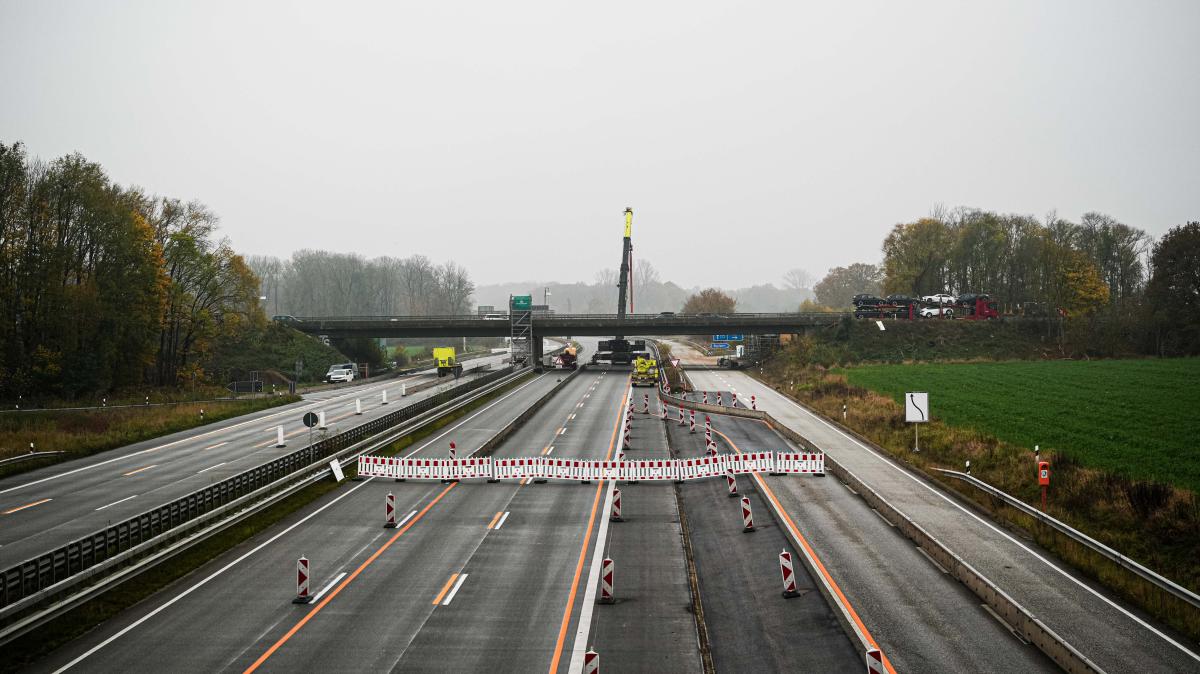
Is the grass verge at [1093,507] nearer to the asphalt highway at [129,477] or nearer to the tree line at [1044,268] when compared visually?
the asphalt highway at [129,477]

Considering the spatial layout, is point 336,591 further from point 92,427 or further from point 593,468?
point 92,427

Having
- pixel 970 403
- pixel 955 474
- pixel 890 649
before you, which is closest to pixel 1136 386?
pixel 970 403

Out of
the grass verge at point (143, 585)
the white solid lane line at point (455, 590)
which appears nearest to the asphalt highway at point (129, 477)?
the grass verge at point (143, 585)

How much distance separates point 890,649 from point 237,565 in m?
17.2

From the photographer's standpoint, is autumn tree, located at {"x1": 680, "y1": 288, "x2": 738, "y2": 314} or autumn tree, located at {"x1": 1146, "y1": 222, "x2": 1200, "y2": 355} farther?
autumn tree, located at {"x1": 680, "y1": 288, "x2": 738, "y2": 314}

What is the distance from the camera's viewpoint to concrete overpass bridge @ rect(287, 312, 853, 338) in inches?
3450

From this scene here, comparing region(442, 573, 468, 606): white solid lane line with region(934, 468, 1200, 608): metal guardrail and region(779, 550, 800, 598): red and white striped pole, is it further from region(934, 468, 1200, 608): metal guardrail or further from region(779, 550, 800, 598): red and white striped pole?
region(934, 468, 1200, 608): metal guardrail

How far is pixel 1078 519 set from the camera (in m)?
23.5

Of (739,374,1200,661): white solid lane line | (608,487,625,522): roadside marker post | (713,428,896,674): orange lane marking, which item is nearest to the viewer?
(713,428,896,674): orange lane marking

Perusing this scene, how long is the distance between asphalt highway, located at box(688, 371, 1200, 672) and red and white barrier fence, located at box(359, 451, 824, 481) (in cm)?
177

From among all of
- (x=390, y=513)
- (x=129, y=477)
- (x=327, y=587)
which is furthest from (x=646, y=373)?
(x=327, y=587)

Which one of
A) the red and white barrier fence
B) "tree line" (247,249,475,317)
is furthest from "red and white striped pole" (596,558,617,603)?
"tree line" (247,249,475,317)

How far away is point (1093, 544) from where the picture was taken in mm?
19688

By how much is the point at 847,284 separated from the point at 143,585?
184630mm
